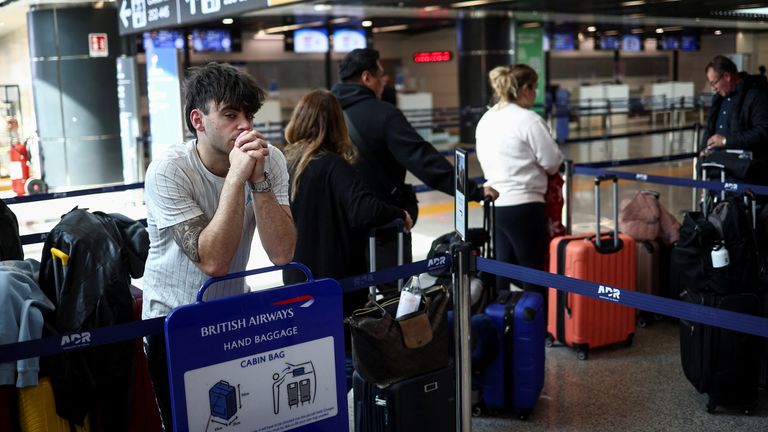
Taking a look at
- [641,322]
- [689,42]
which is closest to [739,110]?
[641,322]

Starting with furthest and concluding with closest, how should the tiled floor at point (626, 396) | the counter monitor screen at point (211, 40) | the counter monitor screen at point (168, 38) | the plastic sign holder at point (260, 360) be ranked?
1. the counter monitor screen at point (211, 40)
2. the counter monitor screen at point (168, 38)
3. the tiled floor at point (626, 396)
4. the plastic sign holder at point (260, 360)

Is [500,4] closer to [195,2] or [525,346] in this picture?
[195,2]

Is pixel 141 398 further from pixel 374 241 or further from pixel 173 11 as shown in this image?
pixel 173 11

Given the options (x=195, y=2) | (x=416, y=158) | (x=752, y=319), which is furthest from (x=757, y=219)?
(x=195, y=2)

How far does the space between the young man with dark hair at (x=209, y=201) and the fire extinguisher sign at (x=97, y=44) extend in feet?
37.9

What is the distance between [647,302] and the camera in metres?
A: 3.05

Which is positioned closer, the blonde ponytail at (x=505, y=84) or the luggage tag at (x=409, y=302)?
the luggage tag at (x=409, y=302)

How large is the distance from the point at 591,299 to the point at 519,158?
0.97m

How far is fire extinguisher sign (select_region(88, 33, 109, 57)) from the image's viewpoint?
43.1ft

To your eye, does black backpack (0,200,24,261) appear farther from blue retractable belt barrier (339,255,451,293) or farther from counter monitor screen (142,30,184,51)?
counter monitor screen (142,30,184,51)

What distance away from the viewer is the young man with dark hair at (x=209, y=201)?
7.81ft

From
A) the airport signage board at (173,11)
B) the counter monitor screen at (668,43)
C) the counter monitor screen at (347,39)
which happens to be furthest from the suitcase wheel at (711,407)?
the counter monitor screen at (668,43)

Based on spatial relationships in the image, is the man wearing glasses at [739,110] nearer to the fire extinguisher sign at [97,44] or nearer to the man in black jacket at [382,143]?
the man in black jacket at [382,143]

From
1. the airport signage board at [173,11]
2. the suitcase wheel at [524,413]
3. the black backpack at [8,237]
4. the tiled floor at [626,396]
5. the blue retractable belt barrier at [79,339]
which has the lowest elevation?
the tiled floor at [626,396]
